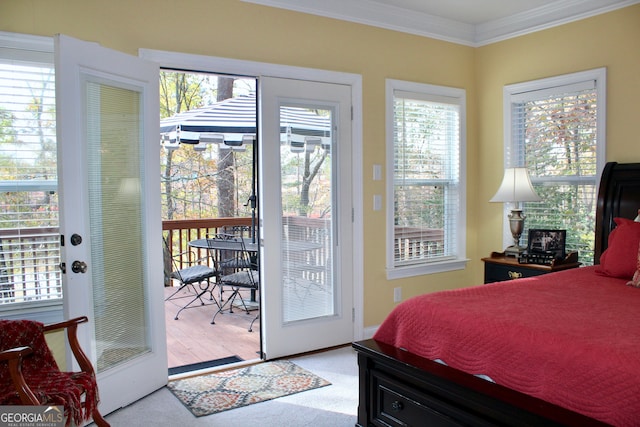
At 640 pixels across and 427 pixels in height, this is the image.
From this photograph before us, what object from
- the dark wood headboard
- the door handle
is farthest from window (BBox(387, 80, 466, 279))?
the door handle

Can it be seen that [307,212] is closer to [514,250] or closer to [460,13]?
[514,250]

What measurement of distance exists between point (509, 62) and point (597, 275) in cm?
228

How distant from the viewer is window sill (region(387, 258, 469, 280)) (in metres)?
4.53

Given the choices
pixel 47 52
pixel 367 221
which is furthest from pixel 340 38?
pixel 47 52

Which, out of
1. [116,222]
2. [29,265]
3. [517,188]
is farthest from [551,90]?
[29,265]

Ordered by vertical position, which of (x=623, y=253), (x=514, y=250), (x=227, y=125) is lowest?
(x=514, y=250)

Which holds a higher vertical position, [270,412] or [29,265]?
[29,265]

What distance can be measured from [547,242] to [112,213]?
3.14 metres

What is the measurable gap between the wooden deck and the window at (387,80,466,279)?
1.38 m

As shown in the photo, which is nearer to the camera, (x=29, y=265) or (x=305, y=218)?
(x=29, y=265)

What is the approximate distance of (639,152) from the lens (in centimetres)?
384

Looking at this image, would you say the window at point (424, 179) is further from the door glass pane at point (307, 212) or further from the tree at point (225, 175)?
the tree at point (225, 175)

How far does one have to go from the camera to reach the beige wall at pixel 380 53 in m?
3.24

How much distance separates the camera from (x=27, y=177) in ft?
9.86
